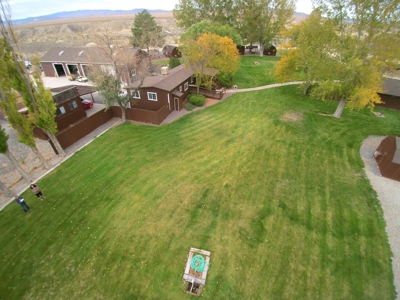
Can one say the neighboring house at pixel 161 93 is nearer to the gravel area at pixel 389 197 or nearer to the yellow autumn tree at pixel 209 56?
the yellow autumn tree at pixel 209 56

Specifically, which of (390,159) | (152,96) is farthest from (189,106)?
(390,159)

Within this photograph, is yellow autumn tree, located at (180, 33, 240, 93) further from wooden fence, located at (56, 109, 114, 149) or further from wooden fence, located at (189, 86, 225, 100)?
wooden fence, located at (56, 109, 114, 149)

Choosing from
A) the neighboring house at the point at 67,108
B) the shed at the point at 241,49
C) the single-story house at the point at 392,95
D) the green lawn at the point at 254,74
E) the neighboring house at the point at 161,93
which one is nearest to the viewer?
the neighboring house at the point at 67,108

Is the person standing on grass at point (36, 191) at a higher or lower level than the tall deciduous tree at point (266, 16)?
lower

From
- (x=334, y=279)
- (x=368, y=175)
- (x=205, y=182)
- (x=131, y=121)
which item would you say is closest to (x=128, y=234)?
(x=205, y=182)

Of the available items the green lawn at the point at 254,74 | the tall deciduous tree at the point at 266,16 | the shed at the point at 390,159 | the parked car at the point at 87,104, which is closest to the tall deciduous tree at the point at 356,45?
the shed at the point at 390,159


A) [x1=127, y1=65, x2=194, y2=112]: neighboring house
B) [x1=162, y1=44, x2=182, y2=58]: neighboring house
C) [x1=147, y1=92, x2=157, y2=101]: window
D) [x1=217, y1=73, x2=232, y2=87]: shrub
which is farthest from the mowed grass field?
[x1=162, y1=44, x2=182, y2=58]: neighboring house

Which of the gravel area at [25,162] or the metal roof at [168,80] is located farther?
the metal roof at [168,80]

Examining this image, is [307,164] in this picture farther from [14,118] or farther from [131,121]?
[14,118]
